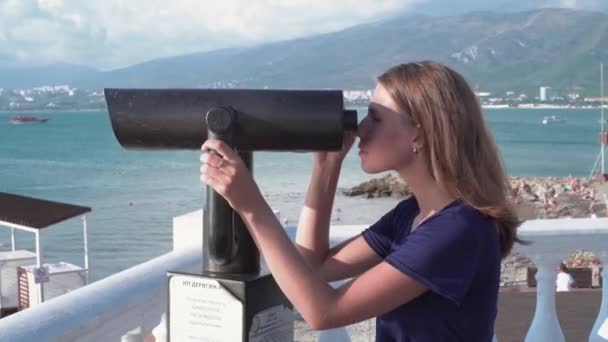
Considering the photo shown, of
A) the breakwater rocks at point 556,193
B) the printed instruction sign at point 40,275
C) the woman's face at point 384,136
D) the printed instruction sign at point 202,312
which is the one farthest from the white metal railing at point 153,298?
the breakwater rocks at point 556,193

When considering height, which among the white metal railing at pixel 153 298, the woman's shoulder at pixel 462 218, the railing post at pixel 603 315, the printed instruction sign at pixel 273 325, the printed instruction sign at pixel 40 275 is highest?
the woman's shoulder at pixel 462 218

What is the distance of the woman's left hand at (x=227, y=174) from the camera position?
1274 millimetres

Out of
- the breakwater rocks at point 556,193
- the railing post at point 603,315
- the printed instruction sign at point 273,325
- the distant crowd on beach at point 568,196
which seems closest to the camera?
the printed instruction sign at point 273,325

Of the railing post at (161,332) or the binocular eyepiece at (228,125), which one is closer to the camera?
the binocular eyepiece at (228,125)

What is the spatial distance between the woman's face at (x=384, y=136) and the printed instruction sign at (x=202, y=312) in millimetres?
392

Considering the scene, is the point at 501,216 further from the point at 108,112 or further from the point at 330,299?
the point at 108,112

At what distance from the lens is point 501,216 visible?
1539 millimetres

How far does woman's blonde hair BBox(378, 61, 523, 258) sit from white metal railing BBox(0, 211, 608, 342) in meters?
0.72

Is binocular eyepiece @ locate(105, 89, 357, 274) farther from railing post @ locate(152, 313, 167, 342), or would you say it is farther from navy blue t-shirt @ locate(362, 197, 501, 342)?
railing post @ locate(152, 313, 167, 342)

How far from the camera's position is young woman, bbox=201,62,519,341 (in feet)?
4.55

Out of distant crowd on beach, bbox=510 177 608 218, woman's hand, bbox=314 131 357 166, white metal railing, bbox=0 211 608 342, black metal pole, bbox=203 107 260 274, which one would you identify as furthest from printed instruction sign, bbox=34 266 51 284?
distant crowd on beach, bbox=510 177 608 218

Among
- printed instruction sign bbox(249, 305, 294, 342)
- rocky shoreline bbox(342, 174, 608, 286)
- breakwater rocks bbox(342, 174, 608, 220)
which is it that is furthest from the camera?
breakwater rocks bbox(342, 174, 608, 220)

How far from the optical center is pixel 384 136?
1528 mm

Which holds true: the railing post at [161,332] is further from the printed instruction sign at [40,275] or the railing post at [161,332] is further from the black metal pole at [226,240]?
the printed instruction sign at [40,275]
